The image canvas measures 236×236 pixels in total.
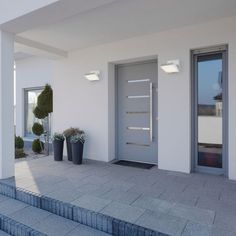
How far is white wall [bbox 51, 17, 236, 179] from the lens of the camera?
144 inches

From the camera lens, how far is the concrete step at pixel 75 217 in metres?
2.26

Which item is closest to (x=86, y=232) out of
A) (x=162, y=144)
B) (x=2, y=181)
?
(x=2, y=181)

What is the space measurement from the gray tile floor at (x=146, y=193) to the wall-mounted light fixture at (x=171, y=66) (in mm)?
1758

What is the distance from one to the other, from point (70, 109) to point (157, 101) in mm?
2046

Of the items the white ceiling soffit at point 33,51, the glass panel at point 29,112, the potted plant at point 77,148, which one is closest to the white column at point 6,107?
the white ceiling soffit at point 33,51

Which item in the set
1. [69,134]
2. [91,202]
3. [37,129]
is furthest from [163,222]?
[37,129]

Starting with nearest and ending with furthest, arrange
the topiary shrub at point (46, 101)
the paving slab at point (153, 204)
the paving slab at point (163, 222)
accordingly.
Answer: the paving slab at point (163, 222) → the paving slab at point (153, 204) → the topiary shrub at point (46, 101)

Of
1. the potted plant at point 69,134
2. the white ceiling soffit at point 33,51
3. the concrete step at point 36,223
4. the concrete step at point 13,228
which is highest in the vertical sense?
the white ceiling soffit at point 33,51

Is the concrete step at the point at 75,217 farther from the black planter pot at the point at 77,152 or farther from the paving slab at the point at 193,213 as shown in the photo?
the black planter pot at the point at 77,152

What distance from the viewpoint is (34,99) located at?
7.16 metres

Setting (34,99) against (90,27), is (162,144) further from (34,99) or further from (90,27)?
(34,99)

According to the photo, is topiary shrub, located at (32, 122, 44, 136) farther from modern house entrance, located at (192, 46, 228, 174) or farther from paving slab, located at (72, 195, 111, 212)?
modern house entrance, located at (192, 46, 228, 174)

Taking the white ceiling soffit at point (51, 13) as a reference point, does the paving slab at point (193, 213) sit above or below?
below

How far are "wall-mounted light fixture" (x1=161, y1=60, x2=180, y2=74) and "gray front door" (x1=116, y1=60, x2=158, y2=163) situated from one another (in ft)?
2.16
